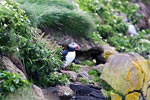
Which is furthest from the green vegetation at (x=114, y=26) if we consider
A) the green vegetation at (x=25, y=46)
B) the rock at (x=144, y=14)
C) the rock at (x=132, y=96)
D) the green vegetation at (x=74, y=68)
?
the green vegetation at (x=25, y=46)

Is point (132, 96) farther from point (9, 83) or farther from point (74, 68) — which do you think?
point (9, 83)

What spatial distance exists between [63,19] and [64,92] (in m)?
3.58

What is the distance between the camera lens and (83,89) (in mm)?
7082

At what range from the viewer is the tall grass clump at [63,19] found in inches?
357

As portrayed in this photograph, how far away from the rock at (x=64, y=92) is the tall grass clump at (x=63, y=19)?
269 cm

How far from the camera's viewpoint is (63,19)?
9570 millimetres

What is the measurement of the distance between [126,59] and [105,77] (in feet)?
2.13

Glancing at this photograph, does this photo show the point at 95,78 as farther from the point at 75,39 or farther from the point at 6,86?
the point at 6,86

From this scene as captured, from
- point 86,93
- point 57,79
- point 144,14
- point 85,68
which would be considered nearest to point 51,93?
point 57,79

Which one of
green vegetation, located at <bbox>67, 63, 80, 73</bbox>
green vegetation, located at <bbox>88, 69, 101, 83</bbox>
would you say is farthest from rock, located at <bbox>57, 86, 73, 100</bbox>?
green vegetation, located at <bbox>88, 69, 101, 83</bbox>

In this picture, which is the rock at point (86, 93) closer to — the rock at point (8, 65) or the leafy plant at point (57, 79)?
the leafy plant at point (57, 79)

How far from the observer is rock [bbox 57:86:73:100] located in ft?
20.7

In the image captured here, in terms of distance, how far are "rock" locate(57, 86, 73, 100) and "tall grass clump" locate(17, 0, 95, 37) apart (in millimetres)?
2694

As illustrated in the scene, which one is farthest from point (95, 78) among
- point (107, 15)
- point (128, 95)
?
point (107, 15)
